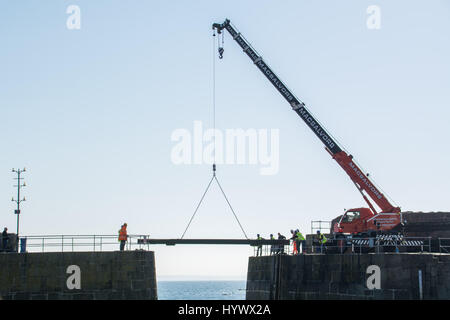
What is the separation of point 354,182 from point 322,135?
4.07 metres

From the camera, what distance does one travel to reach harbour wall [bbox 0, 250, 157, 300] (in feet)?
129

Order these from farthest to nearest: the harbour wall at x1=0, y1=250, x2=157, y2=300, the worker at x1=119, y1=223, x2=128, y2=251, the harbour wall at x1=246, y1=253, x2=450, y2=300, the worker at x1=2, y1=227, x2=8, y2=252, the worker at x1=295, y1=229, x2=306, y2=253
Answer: the worker at x1=295, y1=229, x2=306, y2=253 < the worker at x1=119, y1=223, x2=128, y2=251 < the worker at x1=2, y1=227, x2=8, y2=252 < the harbour wall at x1=0, y1=250, x2=157, y2=300 < the harbour wall at x1=246, y1=253, x2=450, y2=300

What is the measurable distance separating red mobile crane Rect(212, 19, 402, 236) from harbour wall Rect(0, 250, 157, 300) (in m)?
14.8

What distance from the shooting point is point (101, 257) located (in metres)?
40.0

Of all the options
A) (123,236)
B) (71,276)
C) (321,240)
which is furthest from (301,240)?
(71,276)

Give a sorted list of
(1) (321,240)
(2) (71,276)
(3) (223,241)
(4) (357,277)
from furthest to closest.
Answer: (3) (223,241) → (1) (321,240) → (2) (71,276) → (4) (357,277)

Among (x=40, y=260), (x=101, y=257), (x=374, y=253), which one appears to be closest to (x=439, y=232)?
(x=374, y=253)

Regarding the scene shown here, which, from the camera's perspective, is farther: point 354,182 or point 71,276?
point 354,182

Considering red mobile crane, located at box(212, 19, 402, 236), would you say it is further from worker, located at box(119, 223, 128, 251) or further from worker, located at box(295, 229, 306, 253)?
worker, located at box(119, 223, 128, 251)

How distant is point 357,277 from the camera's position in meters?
38.8

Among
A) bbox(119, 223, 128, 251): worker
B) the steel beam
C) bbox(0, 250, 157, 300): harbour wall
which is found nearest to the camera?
bbox(0, 250, 157, 300): harbour wall

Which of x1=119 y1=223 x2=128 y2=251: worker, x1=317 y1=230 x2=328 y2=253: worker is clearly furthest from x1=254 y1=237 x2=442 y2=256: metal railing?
x1=119 y1=223 x2=128 y2=251: worker

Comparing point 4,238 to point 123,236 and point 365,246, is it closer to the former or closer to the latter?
point 123,236
